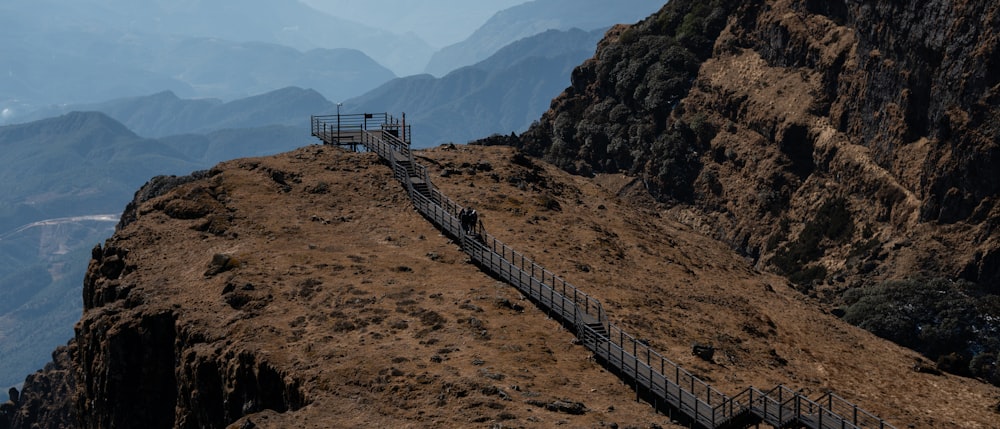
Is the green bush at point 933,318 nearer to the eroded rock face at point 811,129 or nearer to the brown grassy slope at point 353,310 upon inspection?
the eroded rock face at point 811,129

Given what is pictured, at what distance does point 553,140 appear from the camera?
12319cm

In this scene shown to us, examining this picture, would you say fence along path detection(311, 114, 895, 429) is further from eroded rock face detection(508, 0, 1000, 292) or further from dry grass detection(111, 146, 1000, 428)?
eroded rock face detection(508, 0, 1000, 292)

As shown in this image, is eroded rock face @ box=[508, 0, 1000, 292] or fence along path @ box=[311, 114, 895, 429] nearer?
fence along path @ box=[311, 114, 895, 429]

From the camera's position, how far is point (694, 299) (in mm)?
55000

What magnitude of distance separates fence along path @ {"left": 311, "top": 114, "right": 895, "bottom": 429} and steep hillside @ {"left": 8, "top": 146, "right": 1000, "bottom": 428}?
825 mm

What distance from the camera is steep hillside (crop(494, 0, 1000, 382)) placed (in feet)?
254

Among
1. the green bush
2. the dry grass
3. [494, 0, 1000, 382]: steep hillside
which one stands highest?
[494, 0, 1000, 382]: steep hillside

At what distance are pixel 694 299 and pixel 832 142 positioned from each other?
149 feet

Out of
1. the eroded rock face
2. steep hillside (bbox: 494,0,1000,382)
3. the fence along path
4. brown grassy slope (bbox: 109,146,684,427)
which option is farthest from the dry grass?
the eroded rock face

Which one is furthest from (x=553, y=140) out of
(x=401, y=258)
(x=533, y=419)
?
(x=533, y=419)

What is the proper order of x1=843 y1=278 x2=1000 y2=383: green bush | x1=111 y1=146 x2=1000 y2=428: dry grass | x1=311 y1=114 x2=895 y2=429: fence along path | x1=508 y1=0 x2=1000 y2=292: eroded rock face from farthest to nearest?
x1=508 y1=0 x2=1000 y2=292: eroded rock face, x1=843 y1=278 x2=1000 y2=383: green bush, x1=111 y1=146 x2=1000 y2=428: dry grass, x1=311 y1=114 x2=895 y2=429: fence along path

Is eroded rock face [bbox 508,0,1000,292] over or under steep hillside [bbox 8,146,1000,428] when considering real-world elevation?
over

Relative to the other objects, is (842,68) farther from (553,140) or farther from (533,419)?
(533,419)

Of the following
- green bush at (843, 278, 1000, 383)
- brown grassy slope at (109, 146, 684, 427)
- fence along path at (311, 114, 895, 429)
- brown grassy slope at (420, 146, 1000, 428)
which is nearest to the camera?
fence along path at (311, 114, 895, 429)
